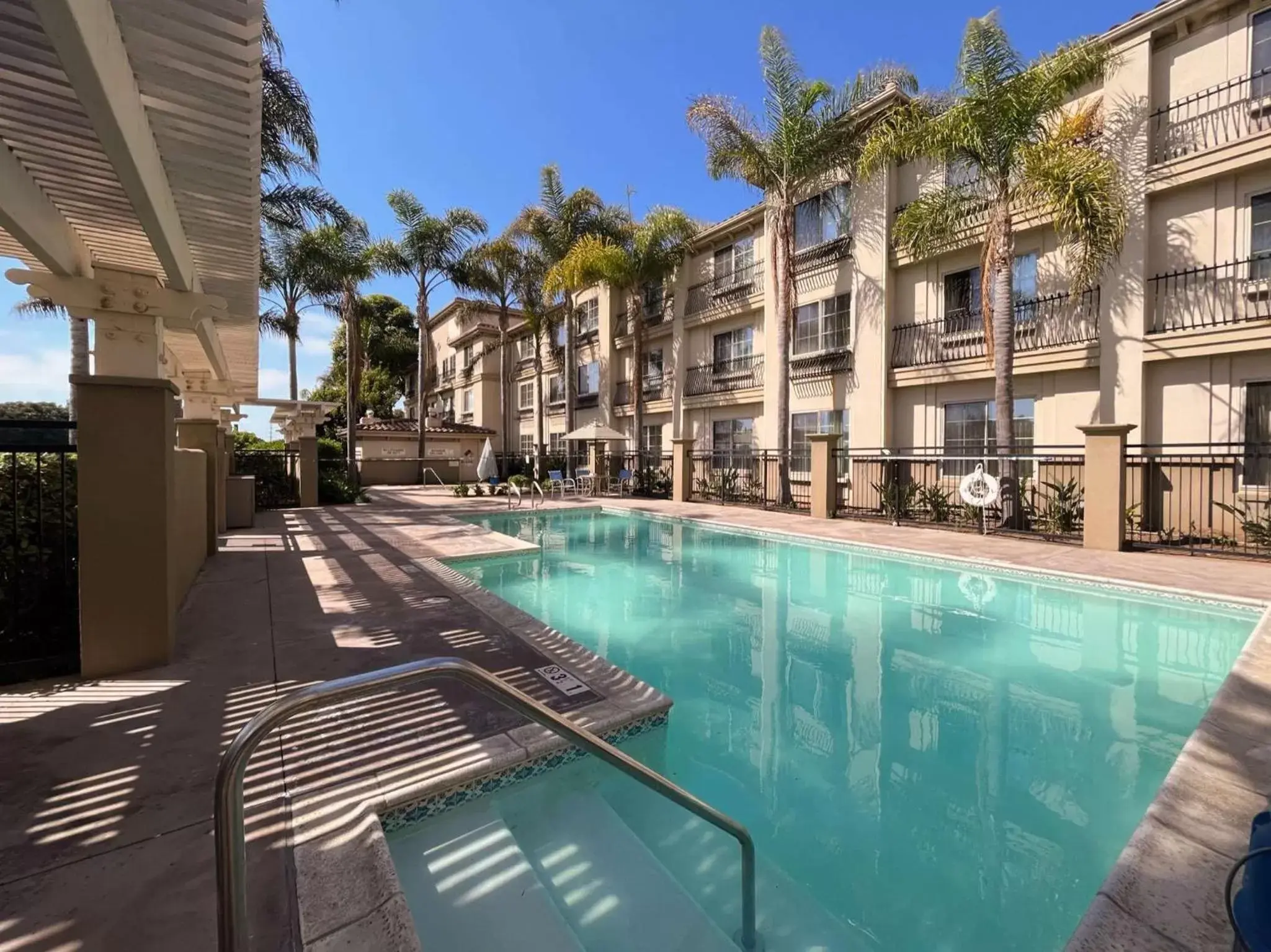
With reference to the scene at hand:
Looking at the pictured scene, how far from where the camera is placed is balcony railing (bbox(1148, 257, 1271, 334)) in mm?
11234

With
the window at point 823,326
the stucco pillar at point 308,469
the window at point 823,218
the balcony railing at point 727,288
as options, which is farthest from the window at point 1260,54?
the stucco pillar at point 308,469

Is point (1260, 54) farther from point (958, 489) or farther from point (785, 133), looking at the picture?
point (958, 489)

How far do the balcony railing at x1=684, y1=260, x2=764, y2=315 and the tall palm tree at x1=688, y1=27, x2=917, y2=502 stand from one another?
10.0 ft

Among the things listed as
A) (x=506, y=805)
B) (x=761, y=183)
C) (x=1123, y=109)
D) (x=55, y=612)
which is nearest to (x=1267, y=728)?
(x=506, y=805)

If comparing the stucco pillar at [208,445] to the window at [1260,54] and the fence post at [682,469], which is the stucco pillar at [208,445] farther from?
the window at [1260,54]

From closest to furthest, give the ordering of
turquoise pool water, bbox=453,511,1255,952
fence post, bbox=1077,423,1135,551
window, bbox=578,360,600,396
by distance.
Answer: turquoise pool water, bbox=453,511,1255,952 → fence post, bbox=1077,423,1135,551 → window, bbox=578,360,600,396

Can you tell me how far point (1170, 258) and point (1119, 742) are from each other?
1281 cm

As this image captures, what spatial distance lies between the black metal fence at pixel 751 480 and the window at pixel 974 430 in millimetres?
4121

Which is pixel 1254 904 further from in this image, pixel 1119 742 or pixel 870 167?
pixel 870 167

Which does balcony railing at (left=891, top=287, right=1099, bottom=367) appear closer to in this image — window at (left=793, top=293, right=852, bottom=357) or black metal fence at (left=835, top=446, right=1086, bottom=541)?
window at (left=793, top=293, right=852, bottom=357)

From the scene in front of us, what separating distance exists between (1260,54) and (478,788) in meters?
17.9

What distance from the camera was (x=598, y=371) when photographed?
27.8 meters

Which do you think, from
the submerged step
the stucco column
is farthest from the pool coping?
the stucco column

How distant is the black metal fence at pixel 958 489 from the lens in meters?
12.2
